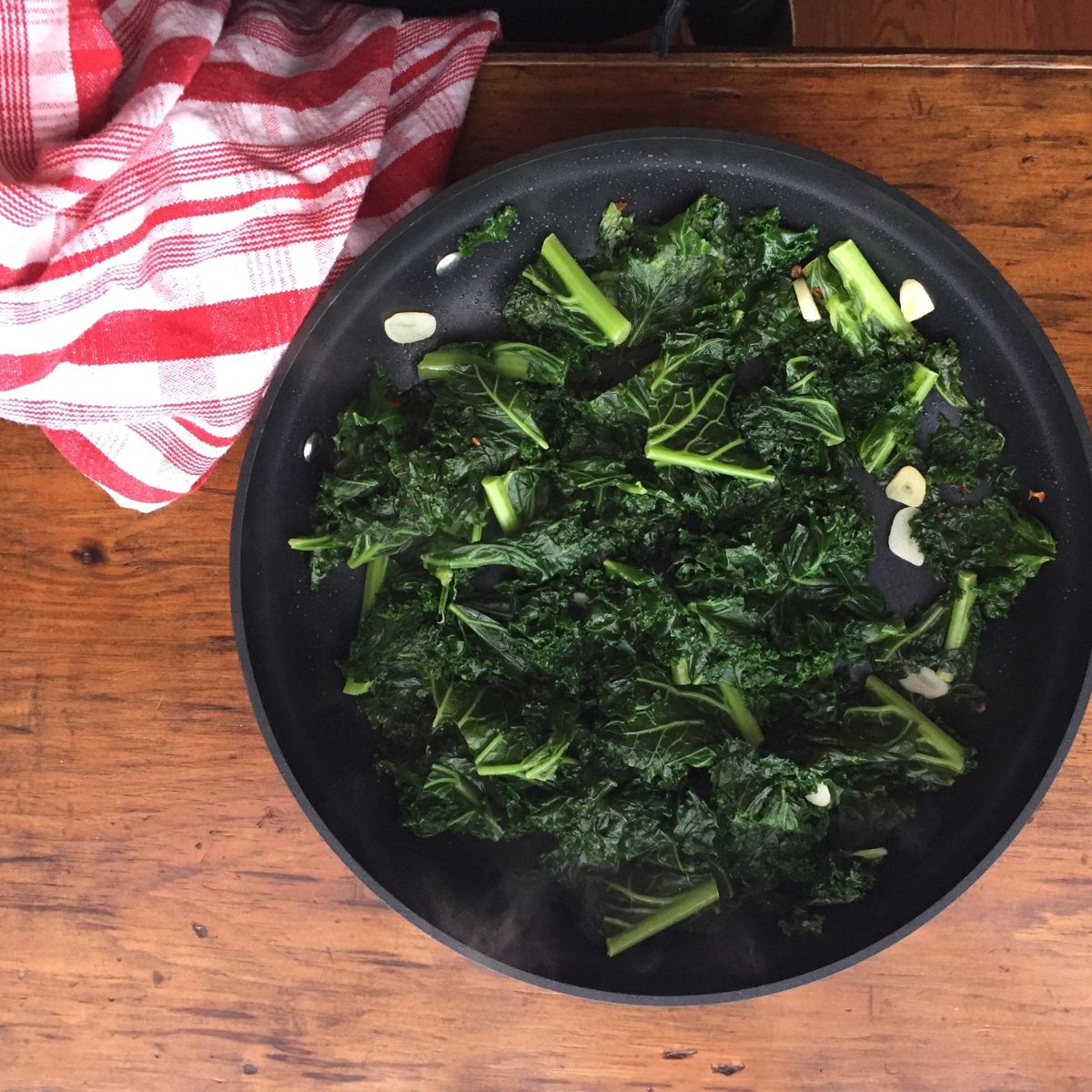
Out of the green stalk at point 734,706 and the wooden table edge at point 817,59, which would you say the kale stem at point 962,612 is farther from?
the wooden table edge at point 817,59

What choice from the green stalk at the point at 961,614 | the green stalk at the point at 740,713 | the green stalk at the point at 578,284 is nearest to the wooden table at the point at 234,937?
the green stalk at the point at 961,614

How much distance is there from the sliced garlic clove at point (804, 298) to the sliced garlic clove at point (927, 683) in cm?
85

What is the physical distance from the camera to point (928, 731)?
7.04ft

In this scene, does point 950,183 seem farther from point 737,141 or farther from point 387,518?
point 387,518

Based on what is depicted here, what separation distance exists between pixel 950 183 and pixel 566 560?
1.14 meters

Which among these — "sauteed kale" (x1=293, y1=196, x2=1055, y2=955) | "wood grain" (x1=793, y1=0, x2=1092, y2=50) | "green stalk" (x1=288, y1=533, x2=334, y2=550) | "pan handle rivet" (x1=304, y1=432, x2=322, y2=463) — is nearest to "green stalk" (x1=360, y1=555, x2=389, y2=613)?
"sauteed kale" (x1=293, y1=196, x2=1055, y2=955)

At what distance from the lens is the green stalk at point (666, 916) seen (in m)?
2.16

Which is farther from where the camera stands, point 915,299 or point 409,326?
point 409,326

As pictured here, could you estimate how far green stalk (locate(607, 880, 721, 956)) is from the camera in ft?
7.09

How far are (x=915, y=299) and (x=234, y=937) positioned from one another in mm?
2118

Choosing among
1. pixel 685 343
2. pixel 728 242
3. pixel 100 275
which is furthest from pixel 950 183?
pixel 100 275

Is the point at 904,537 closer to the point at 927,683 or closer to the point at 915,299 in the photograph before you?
the point at 927,683

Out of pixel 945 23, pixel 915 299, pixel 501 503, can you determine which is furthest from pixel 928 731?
pixel 945 23

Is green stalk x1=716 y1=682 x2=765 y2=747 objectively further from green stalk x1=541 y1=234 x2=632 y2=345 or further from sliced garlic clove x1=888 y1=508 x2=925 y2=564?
green stalk x1=541 y1=234 x2=632 y2=345
